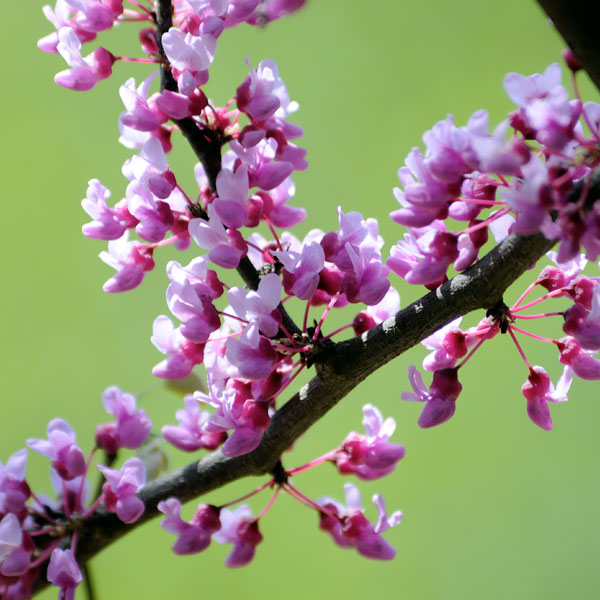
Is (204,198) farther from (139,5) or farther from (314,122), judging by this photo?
(314,122)

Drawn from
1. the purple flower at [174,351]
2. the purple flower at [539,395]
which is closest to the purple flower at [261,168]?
the purple flower at [174,351]

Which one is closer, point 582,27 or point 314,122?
point 582,27

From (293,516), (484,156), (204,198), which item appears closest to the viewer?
(484,156)

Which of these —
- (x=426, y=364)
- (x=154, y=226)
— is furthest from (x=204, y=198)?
(x=426, y=364)

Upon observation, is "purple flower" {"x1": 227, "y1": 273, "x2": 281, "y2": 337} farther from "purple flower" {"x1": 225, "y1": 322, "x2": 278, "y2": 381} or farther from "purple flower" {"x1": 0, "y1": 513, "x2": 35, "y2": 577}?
"purple flower" {"x1": 0, "y1": 513, "x2": 35, "y2": 577}

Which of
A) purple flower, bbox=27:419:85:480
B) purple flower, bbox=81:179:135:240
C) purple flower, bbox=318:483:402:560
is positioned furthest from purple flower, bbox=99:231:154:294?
purple flower, bbox=318:483:402:560

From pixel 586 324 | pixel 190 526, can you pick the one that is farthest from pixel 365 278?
pixel 190 526

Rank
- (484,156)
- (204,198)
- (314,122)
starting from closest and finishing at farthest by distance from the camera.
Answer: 1. (484,156)
2. (204,198)
3. (314,122)
